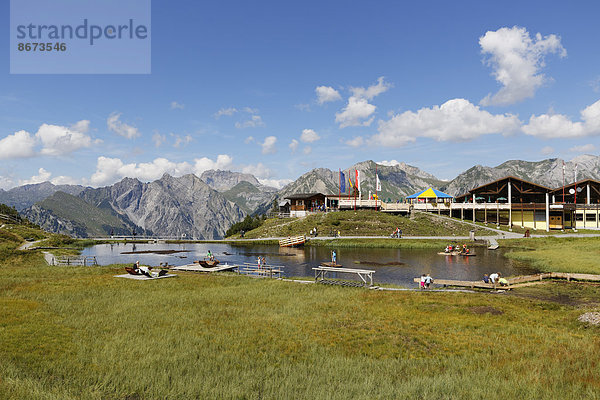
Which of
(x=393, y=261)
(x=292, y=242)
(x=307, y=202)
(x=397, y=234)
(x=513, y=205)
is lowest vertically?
(x=393, y=261)

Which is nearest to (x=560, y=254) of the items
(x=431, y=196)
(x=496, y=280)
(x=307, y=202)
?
(x=496, y=280)

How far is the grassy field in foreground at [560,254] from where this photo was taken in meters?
43.1

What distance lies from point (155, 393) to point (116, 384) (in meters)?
1.61

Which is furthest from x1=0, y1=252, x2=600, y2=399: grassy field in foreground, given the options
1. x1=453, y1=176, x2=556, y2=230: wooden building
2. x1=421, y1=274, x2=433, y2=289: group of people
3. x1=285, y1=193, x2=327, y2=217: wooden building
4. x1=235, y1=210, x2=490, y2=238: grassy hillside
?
x1=285, y1=193, x2=327, y2=217: wooden building

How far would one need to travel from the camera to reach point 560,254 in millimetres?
52688

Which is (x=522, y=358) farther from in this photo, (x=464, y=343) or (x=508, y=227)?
(x=508, y=227)

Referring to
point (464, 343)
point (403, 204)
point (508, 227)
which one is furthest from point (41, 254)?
point (508, 227)

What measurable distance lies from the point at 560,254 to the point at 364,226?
157ft

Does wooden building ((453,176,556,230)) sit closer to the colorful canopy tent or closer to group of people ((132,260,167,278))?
the colorful canopy tent

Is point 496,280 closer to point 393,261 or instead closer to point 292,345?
point 393,261

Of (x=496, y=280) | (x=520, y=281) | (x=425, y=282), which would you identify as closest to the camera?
(x=425, y=282)

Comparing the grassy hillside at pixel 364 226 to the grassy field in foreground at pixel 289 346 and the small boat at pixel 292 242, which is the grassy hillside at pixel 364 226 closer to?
the small boat at pixel 292 242

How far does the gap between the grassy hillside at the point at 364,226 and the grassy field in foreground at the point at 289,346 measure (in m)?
62.6

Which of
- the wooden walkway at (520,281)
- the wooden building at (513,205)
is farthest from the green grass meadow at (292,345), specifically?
the wooden building at (513,205)
